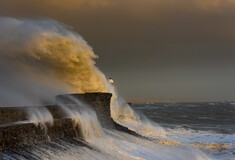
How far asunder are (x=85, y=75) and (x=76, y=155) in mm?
14618

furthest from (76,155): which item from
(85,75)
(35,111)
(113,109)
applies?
(113,109)

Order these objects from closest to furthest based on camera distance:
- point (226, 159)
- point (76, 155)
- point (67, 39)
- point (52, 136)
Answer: point (76, 155), point (52, 136), point (226, 159), point (67, 39)

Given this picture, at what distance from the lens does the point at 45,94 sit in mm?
21734

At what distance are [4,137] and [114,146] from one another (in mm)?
5033

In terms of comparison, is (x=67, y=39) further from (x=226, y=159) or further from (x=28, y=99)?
(x=226, y=159)

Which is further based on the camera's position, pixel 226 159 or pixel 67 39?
pixel 67 39

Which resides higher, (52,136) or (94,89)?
(94,89)

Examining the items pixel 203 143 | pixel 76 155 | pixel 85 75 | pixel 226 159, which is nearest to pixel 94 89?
pixel 85 75

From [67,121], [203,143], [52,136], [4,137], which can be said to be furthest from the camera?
[203,143]

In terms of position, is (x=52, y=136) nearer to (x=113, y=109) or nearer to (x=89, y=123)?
(x=89, y=123)

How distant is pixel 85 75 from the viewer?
2536 cm

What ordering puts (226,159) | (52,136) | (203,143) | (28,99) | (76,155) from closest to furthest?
(76,155) < (52,136) < (226,159) < (203,143) < (28,99)

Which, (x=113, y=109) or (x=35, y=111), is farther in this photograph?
(x=113, y=109)

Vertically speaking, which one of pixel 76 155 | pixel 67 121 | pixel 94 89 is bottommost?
pixel 76 155
